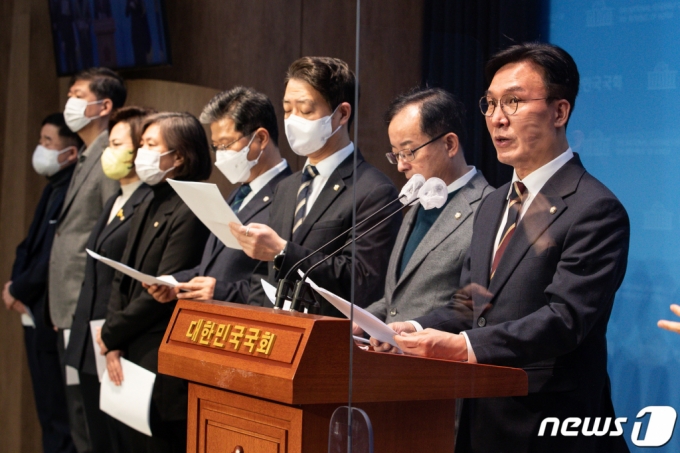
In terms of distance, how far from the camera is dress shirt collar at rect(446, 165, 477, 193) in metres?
1.79

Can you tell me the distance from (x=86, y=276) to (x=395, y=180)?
8.17 feet

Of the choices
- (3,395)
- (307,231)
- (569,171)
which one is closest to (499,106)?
(569,171)

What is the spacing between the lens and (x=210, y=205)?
2607 millimetres

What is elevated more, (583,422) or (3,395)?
(583,422)

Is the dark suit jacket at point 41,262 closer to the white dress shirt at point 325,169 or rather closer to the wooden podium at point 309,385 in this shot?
the white dress shirt at point 325,169

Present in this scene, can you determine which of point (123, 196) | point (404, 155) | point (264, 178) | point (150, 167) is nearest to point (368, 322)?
point (404, 155)

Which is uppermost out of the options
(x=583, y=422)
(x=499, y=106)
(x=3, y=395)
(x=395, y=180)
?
(x=499, y=106)

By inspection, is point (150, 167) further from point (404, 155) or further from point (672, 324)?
point (672, 324)

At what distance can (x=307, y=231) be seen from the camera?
2822 millimetres

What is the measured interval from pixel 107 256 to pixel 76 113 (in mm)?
1080

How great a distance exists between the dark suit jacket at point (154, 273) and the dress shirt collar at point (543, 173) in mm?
2113

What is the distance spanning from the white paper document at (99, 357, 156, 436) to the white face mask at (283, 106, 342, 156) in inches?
42.9

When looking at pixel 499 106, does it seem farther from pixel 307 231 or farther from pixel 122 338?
pixel 122 338

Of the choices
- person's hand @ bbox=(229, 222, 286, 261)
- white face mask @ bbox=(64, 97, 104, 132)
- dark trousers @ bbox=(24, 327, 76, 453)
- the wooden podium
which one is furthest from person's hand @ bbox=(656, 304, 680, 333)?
dark trousers @ bbox=(24, 327, 76, 453)
